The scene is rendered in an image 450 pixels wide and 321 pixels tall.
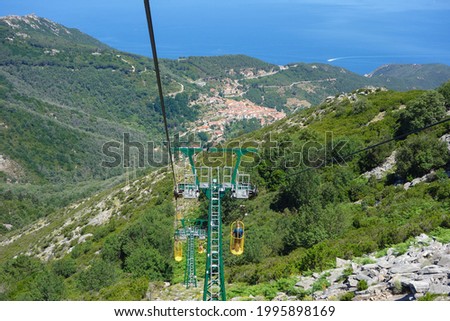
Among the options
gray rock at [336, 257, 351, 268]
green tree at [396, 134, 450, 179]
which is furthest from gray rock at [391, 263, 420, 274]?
green tree at [396, 134, 450, 179]

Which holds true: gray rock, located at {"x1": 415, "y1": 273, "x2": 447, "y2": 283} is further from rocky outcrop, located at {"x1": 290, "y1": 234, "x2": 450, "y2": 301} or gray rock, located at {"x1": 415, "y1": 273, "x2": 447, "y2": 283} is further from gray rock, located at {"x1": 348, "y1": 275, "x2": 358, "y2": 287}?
gray rock, located at {"x1": 348, "y1": 275, "x2": 358, "y2": 287}

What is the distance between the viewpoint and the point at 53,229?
2098 inches

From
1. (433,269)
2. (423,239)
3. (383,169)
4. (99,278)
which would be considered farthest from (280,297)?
(383,169)

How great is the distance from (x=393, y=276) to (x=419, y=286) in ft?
4.52

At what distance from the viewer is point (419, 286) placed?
8859 mm

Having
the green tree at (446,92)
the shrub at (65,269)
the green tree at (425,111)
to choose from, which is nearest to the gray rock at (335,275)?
the green tree at (425,111)

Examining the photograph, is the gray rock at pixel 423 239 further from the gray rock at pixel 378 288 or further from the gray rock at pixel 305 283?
the gray rock at pixel 378 288

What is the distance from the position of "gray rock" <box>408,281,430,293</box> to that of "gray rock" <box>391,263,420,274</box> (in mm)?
1401

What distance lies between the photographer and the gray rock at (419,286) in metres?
8.74

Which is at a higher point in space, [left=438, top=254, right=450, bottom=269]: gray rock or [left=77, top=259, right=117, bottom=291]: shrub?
[left=438, top=254, right=450, bottom=269]: gray rock

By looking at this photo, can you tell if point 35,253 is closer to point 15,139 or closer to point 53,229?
point 53,229

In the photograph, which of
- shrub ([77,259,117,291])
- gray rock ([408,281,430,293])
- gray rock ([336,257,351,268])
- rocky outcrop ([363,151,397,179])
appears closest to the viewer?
gray rock ([408,281,430,293])

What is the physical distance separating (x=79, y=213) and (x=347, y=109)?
120 ft

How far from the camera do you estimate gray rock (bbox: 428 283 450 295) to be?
8.16 m
